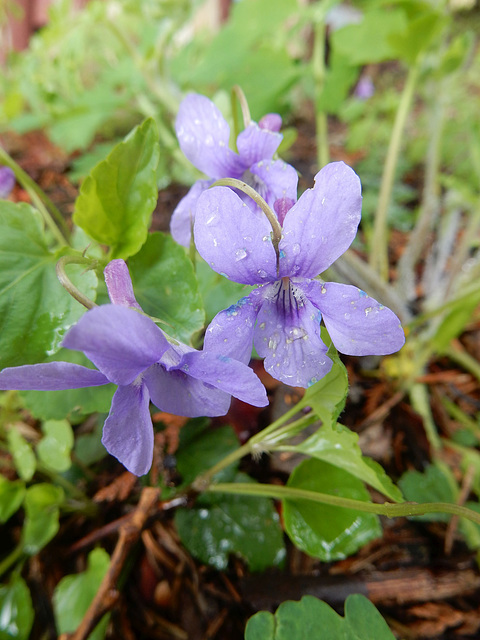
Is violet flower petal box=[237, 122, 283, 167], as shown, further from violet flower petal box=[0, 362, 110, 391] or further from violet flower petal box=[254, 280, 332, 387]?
violet flower petal box=[0, 362, 110, 391]

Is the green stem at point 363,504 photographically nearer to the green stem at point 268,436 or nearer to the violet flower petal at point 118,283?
the green stem at point 268,436

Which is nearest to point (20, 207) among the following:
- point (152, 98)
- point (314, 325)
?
point (314, 325)

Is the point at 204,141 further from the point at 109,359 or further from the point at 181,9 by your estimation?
the point at 181,9

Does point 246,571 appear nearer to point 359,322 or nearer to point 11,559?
point 11,559

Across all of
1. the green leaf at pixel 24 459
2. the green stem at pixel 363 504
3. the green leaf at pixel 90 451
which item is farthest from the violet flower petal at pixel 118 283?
the green leaf at pixel 90 451

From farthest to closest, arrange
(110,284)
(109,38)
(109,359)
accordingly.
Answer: (109,38)
(110,284)
(109,359)

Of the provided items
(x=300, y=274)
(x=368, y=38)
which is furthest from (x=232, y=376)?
(x=368, y=38)
